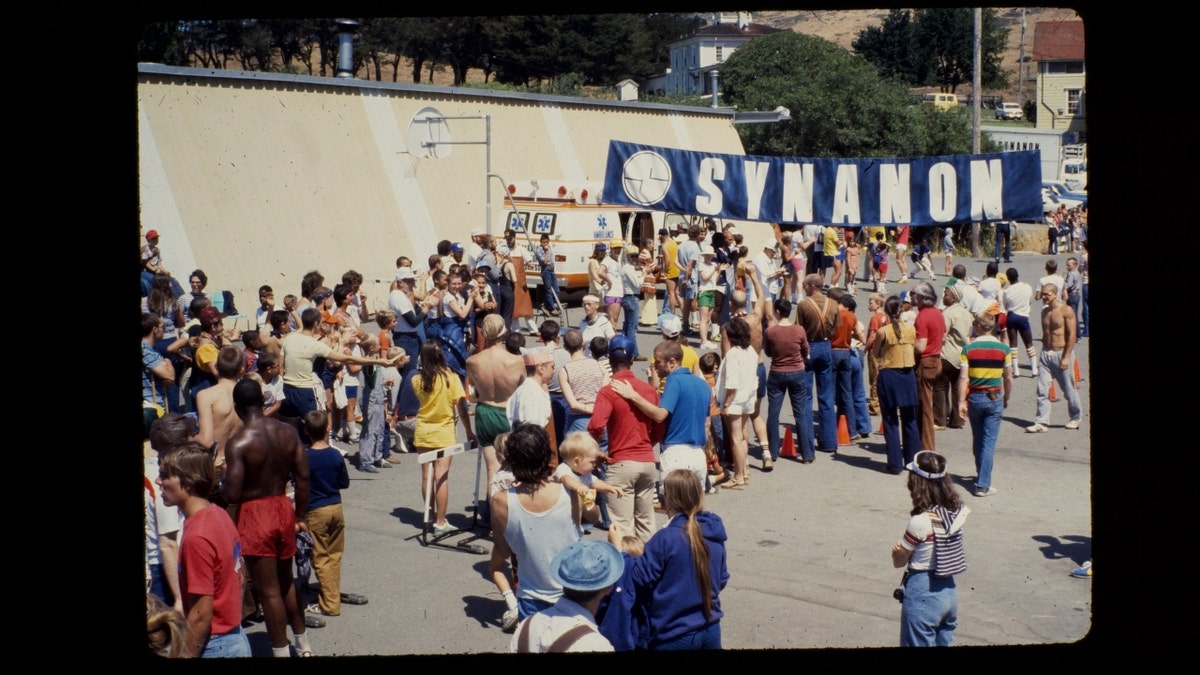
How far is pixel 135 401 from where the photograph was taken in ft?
12.3

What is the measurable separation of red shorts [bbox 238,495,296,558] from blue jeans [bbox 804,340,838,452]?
5.72 m

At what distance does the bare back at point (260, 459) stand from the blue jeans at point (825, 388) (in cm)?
567

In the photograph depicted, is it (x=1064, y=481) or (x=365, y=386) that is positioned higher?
(x=365, y=386)

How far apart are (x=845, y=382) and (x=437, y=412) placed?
4.44 m

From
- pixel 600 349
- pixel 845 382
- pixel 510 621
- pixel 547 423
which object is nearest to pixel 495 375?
pixel 547 423

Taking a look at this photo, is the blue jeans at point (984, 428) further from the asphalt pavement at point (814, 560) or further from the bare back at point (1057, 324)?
the bare back at point (1057, 324)

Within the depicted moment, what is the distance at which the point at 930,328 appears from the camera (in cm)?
1019

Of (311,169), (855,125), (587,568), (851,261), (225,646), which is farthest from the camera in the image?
(855,125)

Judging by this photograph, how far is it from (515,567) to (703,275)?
8.55 meters

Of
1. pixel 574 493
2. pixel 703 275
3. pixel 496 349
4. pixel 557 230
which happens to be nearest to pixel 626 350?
→ pixel 496 349

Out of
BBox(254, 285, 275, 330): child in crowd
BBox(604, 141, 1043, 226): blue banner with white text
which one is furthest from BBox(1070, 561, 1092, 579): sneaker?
BBox(254, 285, 275, 330): child in crowd

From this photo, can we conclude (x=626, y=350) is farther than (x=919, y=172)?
No

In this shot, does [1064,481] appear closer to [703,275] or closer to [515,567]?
[515,567]

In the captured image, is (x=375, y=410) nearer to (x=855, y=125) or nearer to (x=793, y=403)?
(x=793, y=403)
